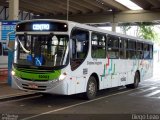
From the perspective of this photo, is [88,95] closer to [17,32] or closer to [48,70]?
[48,70]

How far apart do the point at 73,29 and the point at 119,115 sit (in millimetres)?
3607

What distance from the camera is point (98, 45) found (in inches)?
576

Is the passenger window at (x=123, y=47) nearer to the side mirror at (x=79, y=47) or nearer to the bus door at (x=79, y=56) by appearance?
the bus door at (x=79, y=56)

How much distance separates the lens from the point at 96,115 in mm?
10531

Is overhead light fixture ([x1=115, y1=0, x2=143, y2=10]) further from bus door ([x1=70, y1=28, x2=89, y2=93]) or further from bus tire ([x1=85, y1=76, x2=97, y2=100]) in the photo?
bus door ([x1=70, y1=28, x2=89, y2=93])

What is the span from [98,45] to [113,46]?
1837 mm

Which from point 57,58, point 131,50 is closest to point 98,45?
point 57,58

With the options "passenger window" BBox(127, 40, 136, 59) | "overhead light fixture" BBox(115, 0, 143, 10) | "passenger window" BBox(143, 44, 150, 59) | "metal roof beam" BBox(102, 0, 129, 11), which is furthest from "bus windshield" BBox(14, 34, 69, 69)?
"overhead light fixture" BBox(115, 0, 143, 10)

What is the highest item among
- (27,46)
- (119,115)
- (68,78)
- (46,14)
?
(46,14)

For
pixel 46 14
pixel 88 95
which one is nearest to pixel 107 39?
pixel 88 95

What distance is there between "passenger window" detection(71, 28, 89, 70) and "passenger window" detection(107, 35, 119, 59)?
2.34m

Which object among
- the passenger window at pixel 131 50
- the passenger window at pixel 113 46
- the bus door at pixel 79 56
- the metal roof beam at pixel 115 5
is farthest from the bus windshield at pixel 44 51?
the metal roof beam at pixel 115 5

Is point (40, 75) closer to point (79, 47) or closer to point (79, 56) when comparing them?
point (79, 56)

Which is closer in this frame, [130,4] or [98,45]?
[98,45]
